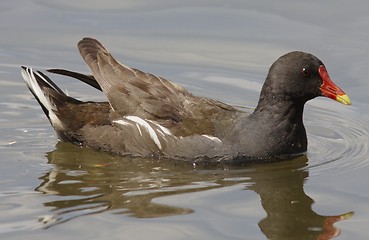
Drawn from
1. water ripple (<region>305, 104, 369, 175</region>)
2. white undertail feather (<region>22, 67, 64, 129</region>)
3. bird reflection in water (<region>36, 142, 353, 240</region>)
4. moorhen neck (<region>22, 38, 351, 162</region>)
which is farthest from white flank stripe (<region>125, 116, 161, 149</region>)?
water ripple (<region>305, 104, 369, 175</region>)

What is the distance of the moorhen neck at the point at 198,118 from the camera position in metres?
9.40

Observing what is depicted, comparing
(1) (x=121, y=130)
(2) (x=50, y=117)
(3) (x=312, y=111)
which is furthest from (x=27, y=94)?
(3) (x=312, y=111)

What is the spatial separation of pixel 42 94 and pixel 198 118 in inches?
65.8

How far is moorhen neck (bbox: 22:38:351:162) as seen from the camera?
940 centimetres

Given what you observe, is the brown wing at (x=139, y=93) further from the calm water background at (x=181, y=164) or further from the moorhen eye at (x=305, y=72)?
the moorhen eye at (x=305, y=72)

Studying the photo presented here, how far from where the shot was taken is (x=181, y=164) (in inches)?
369

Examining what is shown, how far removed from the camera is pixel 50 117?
10148 millimetres

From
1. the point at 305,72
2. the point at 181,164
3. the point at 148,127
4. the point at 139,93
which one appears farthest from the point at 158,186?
Result: the point at 305,72

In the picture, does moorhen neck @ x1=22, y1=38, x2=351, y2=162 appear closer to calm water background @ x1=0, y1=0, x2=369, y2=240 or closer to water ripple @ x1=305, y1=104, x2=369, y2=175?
calm water background @ x1=0, y1=0, x2=369, y2=240

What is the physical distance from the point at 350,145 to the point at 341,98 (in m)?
0.72

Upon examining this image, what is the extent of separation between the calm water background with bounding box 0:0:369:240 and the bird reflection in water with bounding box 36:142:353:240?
0.6 inches

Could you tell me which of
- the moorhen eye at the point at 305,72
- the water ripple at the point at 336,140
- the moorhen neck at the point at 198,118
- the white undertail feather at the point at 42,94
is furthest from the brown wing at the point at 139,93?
the water ripple at the point at 336,140

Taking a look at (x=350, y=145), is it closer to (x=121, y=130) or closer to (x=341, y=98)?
(x=341, y=98)

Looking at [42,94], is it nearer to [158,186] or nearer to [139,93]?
[139,93]
